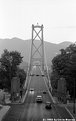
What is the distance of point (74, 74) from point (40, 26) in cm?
9698

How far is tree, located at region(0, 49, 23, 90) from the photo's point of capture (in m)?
83.2

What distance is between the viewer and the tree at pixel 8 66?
83244mm

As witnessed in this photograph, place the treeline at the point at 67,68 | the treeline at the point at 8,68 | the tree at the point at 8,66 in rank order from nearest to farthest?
the treeline at the point at 67,68, the treeline at the point at 8,68, the tree at the point at 8,66

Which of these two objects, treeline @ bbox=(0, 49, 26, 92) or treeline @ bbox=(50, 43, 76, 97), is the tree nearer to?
treeline @ bbox=(0, 49, 26, 92)

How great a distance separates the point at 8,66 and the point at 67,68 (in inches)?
571

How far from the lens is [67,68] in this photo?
7969 cm

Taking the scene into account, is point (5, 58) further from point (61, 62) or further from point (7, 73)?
point (61, 62)

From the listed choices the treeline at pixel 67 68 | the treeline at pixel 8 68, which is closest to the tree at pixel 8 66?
the treeline at pixel 8 68

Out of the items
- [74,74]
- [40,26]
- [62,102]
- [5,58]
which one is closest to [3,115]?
[62,102]

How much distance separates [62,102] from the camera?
6781 cm

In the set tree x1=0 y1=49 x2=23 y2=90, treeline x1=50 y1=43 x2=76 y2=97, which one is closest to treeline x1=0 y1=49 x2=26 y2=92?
tree x1=0 y1=49 x2=23 y2=90

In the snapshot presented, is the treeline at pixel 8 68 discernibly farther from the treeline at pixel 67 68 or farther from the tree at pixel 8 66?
the treeline at pixel 67 68

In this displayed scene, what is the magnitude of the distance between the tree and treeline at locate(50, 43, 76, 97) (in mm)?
10045

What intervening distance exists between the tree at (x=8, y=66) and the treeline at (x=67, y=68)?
10045 mm
